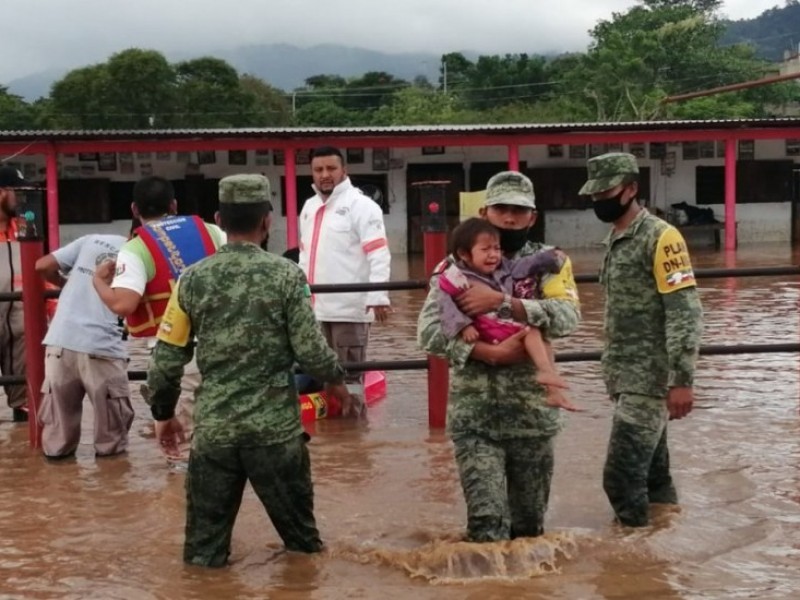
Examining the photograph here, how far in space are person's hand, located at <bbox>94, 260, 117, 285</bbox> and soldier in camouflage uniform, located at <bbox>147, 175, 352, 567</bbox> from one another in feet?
4.23

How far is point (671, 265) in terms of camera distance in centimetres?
447

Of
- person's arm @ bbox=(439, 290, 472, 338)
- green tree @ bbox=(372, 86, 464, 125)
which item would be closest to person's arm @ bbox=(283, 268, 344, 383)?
person's arm @ bbox=(439, 290, 472, 338)

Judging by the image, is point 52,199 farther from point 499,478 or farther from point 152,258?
point 499,478

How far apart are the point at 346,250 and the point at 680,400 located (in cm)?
291

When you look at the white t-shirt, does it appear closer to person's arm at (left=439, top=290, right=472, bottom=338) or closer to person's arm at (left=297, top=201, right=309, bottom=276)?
person's arm at (left=297, top=201, right=309, bottom=276)

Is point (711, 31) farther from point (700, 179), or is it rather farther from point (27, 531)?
point (27, 531)

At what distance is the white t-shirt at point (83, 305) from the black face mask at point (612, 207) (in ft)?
8.60

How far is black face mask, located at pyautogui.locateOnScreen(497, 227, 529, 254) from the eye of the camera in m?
4.16

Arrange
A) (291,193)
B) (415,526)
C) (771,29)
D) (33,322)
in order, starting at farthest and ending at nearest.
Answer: (771,29)
(291,193)
(33,322)
(415,526)

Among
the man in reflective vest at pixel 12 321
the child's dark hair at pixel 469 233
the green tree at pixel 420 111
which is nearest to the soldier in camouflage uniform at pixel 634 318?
the child's dark hair at pixel 469 233

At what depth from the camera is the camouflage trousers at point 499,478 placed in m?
4.18

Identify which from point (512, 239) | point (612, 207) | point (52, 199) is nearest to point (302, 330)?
point (512, 239)

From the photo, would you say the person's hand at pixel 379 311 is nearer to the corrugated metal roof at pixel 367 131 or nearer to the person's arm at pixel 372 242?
the person's arm at pixel 372 242

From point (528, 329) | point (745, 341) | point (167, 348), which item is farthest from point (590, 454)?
point (745, 341)
